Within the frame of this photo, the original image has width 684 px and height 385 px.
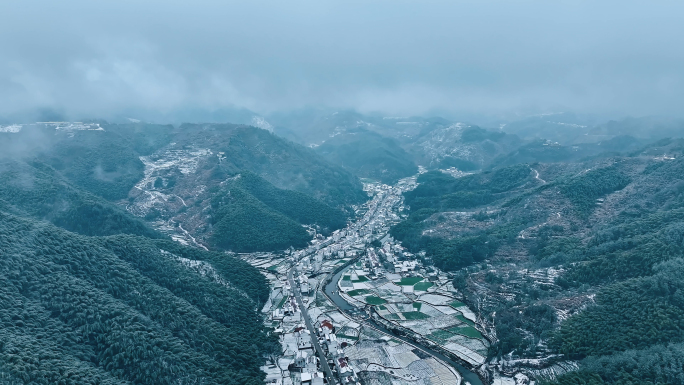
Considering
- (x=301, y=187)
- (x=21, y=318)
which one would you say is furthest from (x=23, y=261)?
(x=301, y=187)

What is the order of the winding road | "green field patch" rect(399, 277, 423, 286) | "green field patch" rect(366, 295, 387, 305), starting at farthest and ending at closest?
1. "green field patch" rect(399, 277, 423, 286)
2. "green field patch" rect(366, 295, 387, 305)
3. the winding road

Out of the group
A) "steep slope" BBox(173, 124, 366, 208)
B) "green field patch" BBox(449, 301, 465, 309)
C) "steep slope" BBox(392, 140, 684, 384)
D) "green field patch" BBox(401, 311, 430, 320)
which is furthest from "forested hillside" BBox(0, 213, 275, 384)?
"steep slope" BBox(173, 124, 366, 208)

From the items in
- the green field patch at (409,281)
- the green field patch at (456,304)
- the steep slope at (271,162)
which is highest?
the steep slope at (271,162)

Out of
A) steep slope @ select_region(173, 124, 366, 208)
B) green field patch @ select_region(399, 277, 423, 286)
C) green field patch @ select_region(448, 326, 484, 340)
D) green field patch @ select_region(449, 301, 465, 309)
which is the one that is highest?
steep slope @ select_region(173, 124, 366, 208)

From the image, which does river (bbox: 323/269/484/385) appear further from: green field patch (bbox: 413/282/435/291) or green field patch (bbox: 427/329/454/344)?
green field patch (bbox: 413/282/435/291)

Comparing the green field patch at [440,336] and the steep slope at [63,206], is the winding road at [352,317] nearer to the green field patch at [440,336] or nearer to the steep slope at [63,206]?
the green field patch at [440,336]

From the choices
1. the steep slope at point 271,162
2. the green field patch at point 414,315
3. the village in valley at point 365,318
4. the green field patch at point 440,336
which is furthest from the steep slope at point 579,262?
the steep slope at point 271,162
